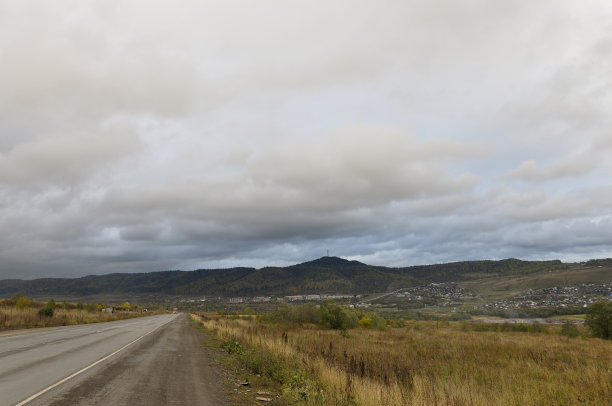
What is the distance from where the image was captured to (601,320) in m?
44.6

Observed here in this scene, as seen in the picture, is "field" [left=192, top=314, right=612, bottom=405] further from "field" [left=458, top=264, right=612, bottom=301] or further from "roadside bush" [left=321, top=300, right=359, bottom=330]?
"field" [left=458, top=264, right=612, bottom=301]

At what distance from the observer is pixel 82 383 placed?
10.8 metres

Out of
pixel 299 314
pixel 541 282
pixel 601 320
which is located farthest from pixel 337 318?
pixel 541 282

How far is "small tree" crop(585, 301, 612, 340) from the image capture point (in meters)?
44.2

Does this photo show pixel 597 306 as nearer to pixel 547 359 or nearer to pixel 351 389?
pixel 547 359

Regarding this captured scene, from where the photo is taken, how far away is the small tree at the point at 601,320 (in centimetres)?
4416

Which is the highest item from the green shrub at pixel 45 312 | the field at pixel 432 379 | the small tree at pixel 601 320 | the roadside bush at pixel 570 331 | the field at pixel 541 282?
the field at pixel 432 379

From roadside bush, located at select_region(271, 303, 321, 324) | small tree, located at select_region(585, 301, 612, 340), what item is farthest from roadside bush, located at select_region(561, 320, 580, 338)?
roadside bush, located at select_region(271, 303, 321, 324)

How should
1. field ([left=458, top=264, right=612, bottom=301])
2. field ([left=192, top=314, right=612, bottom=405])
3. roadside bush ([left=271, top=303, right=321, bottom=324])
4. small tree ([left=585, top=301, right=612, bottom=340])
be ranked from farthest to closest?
1. field ([left=458, top=264, right=612, bottom=301])
2. roadside bush ([left=271, top=303, right=321, bottom=324])
3. small tree ([left=585, top=301, right=612, bottom=340])
4. field ([left=192, top=314, right=612, bottom=405])

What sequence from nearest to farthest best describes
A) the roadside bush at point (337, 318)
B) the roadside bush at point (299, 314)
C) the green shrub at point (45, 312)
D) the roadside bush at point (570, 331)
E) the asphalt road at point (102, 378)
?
the asphalt road at point (102, 378), the green shrub at point (45, 312), the roadside bush at point (570, 331), the roadside bush at point (337, 318), the roadside bush at point (299, 314)

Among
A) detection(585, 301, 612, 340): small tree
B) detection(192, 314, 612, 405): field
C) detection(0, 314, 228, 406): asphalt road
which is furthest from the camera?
detection(585, 301, 612, 340): small tree

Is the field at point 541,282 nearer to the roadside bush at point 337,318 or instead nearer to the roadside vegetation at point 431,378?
the roadside bush at point 337,318

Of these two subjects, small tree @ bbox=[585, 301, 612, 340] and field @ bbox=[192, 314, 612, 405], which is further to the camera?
small tree @ bbox=[585, 301, 612, 340]

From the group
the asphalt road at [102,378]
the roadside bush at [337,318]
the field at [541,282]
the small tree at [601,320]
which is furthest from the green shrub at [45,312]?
the field at [541,282]
